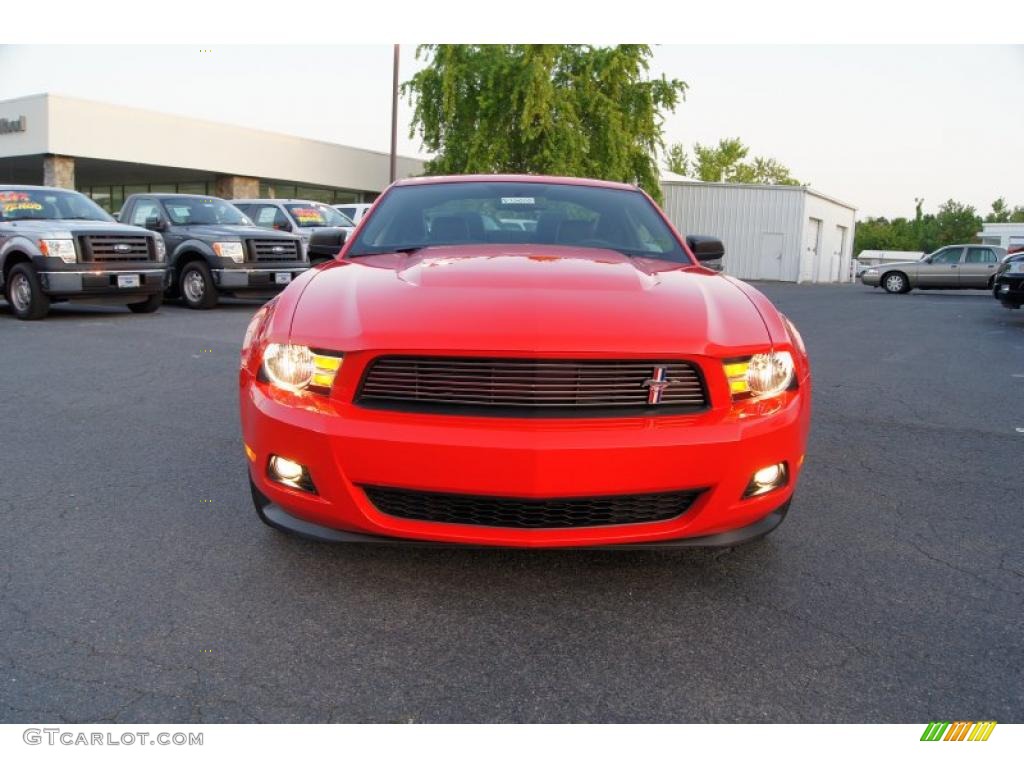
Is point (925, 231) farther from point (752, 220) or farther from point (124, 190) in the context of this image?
point (124, 190)

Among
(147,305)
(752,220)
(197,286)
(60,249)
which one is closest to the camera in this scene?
(60,249)

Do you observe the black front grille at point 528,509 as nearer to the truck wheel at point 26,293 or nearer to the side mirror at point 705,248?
the side mirror at point 705,248

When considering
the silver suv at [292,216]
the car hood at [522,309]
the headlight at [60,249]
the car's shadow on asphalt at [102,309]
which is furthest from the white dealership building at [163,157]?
the car hood at [522,309]

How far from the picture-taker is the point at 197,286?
1336cm

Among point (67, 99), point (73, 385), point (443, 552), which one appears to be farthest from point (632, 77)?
point (443, 552)

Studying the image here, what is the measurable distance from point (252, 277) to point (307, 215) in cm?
355

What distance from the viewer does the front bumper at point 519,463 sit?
2496 millimetres

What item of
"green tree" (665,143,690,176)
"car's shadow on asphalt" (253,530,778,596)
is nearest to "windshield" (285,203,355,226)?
"car's shadow on asphalt" (253,530,778,596)

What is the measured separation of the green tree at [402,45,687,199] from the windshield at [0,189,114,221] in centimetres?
1818

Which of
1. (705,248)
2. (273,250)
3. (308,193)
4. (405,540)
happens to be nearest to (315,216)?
(273,250)

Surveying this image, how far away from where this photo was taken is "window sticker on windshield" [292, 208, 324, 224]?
53.4ft

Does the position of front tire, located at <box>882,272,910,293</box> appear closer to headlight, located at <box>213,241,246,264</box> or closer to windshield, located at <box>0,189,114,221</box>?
headlight, located at <box>213,241,246,264</box>

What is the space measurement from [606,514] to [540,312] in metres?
0.66

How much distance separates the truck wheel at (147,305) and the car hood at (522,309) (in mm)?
9762
